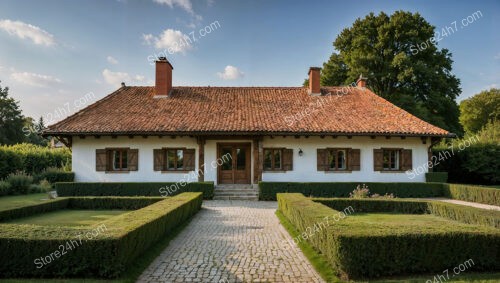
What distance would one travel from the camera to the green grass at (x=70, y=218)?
9.33m

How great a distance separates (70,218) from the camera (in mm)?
10172

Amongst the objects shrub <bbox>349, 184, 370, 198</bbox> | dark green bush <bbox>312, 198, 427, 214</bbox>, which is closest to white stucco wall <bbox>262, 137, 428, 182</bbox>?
shrub <bbox>349, 184, 370, 198</bbox>

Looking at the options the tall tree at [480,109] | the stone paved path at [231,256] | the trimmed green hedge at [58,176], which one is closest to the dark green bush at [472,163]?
the stone paved path at [231,256]

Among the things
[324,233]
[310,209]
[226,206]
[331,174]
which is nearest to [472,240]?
[324,233]

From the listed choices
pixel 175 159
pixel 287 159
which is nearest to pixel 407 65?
pixel 287 159

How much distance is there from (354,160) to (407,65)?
13090 millimetres

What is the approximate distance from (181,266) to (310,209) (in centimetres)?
366

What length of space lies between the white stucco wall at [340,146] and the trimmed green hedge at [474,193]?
67.0 inches

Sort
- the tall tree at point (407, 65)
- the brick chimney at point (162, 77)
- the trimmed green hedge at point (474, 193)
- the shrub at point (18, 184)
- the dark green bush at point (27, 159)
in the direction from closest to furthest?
the trimmed green hedge at point (474, 193) < the shrub at point (18, 184) < the dark green bush at point (27, 159) < the brick chimney at point (162, 77) < the tall tree at point (407, 65)

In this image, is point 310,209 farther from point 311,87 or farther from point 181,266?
point 311,87

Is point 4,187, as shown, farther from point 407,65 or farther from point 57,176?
point 407,65

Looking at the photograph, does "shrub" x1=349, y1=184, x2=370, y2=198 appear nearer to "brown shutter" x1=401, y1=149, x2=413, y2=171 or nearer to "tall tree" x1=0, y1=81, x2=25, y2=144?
"brown shutter" x1=401, y1=149, x2=413, y2=171

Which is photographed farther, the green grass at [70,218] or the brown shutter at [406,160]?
the brown shutter at [406,160]

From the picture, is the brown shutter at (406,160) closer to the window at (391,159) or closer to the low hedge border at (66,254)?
the window at (391,159)
